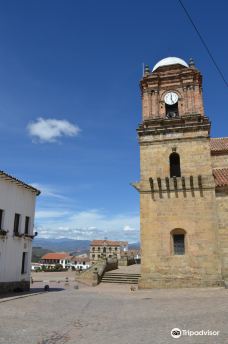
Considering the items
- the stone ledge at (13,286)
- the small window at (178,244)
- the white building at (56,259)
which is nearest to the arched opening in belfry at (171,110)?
the small window at (178,244)

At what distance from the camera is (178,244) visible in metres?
21.2

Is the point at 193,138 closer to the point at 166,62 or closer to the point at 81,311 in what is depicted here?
the point at 166,62

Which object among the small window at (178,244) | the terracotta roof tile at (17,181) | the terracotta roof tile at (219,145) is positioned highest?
the terracotta roof tile at (219,145)

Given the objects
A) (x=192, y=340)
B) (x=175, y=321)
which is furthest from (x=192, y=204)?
(x=192, y=340)

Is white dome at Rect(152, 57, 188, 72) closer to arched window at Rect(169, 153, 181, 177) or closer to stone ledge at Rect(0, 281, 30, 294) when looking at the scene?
A: arched window at Rect(169, 153, 181, 177)

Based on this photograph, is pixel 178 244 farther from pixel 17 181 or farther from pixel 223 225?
pixel 17 181

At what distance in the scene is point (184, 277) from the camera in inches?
801

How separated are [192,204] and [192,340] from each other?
1371 centimetres

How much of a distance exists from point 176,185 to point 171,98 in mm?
6693

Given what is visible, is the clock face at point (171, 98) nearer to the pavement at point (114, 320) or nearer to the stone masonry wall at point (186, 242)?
the stone masonry wall at point (186, 242)

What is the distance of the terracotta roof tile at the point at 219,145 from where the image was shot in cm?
2870

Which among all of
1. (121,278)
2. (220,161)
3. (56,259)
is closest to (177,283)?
(121,278)

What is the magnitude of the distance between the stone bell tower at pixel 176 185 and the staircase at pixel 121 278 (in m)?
4.49

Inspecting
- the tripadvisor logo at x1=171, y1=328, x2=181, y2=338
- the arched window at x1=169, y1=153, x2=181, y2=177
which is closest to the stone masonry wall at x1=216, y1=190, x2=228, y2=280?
the arched window at x1=169, y1=153, x2=181, y2=177
